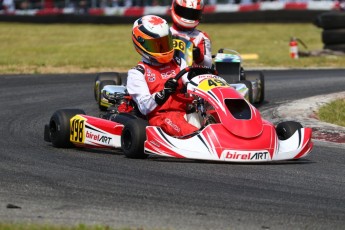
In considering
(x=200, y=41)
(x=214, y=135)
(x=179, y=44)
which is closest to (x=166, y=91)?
(x=214, y=135)

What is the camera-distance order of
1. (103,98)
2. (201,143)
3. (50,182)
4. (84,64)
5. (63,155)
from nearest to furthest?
(50,182), (201,143), (63,155), (103,98), (84,64)

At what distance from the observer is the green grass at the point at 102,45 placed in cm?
2058

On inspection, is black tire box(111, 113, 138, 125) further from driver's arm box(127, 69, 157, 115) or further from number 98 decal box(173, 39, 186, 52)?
number 98 decal box(173, 39, 186, 52)

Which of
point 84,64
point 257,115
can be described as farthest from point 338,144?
point 84,64

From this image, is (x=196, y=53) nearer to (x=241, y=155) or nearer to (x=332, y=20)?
(x=241, y=155)

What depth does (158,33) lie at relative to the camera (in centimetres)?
858

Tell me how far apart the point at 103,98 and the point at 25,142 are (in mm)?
2890

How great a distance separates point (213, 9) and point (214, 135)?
28.6 meters

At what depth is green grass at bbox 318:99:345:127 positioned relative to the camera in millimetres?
10773

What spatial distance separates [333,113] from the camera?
1116cm

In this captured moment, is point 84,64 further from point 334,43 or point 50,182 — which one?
point 50,182

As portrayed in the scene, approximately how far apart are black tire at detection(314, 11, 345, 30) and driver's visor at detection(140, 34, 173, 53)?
13.7m

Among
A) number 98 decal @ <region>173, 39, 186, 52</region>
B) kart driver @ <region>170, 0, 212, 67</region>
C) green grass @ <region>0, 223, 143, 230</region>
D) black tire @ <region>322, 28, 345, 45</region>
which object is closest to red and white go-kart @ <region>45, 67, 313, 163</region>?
number 98 decal @ <region>173, 39, 186, 52</region>

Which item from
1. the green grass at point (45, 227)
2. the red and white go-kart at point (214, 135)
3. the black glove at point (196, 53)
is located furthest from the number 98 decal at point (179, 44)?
the green grass at point (45, 227)
